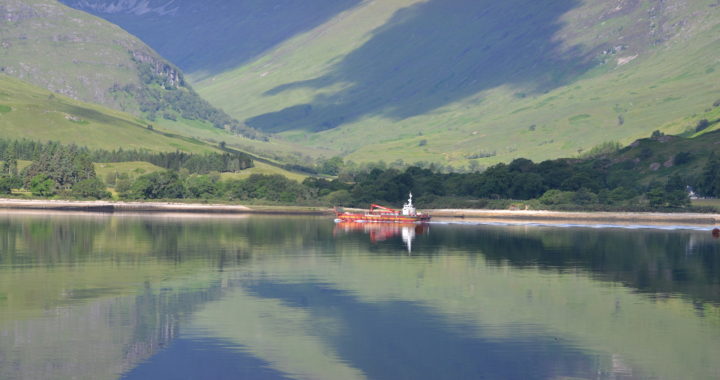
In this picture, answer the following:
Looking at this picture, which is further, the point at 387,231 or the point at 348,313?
the point at 387,231

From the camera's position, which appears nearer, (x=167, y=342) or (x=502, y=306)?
(x=167, y=342)

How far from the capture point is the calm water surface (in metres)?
53.1

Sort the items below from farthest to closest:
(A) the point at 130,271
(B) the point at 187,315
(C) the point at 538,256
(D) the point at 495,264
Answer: (C) the point at 538,256 < (D) the point at 495,264 < (A) the point at 130,271 < (B) the point at 187,315

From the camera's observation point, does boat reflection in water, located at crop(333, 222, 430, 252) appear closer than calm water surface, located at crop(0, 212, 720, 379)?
No

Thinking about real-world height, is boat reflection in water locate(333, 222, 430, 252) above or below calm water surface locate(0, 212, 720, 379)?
above

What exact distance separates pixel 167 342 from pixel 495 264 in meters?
58.3

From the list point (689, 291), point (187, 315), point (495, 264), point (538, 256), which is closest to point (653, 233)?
point (538, 256)

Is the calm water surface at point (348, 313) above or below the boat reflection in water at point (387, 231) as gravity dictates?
below

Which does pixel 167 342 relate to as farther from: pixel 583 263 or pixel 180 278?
pixel 583 263

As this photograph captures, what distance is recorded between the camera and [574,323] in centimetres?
6738

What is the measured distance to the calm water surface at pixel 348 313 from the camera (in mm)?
53125

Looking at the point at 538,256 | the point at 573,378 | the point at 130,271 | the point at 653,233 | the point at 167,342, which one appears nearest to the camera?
the point at 573,378

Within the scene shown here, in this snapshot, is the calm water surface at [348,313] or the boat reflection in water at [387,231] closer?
the calm water surface at [348,313]

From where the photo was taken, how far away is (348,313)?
7012cm
